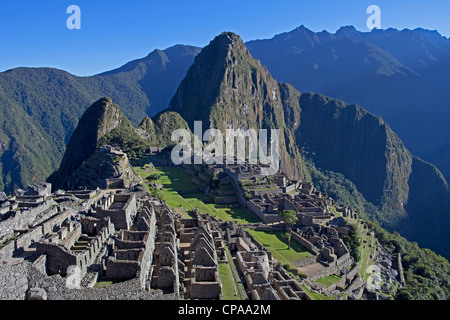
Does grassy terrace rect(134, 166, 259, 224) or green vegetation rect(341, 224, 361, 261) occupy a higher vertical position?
grassy terrace rect(134, 166, 259, 224)

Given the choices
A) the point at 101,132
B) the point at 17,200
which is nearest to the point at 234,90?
the point at 101,132

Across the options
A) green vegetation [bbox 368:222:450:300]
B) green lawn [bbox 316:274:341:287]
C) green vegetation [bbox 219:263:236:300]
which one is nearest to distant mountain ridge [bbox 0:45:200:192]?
green lawn [bbox 316:274:341:287]

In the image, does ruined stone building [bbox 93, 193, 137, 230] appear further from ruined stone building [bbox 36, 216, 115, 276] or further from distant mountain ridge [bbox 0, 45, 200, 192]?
distant mountain ridge [bbox 0, 45, 200, 192]

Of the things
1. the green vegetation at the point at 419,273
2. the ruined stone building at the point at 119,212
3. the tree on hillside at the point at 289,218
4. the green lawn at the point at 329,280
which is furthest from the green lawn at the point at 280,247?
the ruined stone building at the point at 119,212

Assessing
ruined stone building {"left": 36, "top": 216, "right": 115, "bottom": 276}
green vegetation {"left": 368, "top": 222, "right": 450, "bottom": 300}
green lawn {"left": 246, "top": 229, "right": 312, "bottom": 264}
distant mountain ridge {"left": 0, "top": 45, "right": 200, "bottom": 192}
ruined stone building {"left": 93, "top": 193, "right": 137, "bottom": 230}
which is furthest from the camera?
distant mountain ridge {"left": 0, "top": 45, "right": 200, "bottom": 192}

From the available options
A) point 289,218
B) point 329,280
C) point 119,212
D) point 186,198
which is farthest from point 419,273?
point 119,212

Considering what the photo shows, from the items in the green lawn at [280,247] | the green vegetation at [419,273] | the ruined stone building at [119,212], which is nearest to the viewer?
the ruined stone building at [119,212]

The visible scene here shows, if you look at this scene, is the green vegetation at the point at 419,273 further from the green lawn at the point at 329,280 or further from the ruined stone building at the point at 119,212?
the ruined stone building at the point at 119,212
